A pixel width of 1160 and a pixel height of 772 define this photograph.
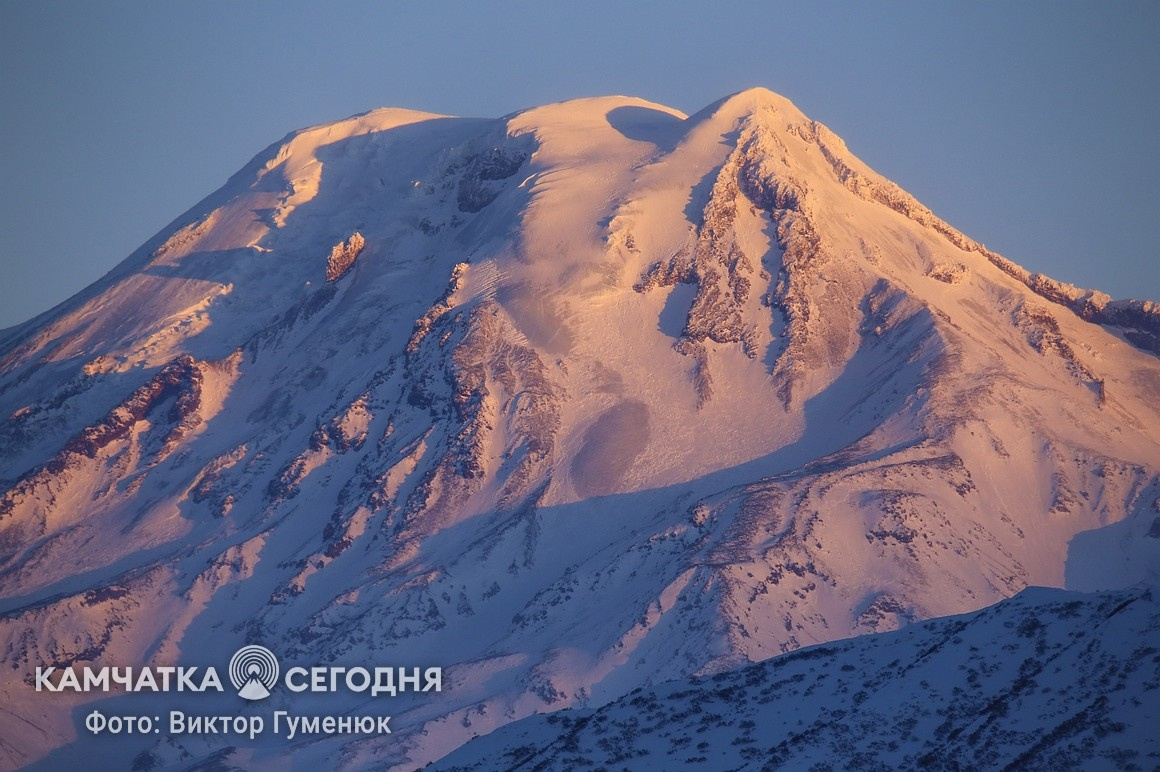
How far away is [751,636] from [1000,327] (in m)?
63.6

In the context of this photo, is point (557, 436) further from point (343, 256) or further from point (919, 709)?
point (919, 709)

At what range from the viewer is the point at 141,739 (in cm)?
11100

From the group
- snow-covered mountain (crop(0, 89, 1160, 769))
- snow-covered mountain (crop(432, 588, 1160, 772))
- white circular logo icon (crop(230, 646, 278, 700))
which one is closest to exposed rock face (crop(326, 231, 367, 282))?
snow-covered mountain (crop(0, 89, 1160, 769))

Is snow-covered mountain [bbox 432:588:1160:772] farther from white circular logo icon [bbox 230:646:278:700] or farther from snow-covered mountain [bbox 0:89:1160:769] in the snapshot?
white circular logo icon [bbox 230:646:278:700]

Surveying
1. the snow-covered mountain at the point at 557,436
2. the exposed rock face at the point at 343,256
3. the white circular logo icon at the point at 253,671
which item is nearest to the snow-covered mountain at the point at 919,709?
the snow-covered mountain at the point at 557,436

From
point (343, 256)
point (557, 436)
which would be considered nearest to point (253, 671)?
point (557, 436)

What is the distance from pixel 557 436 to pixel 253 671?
35098 millimetres

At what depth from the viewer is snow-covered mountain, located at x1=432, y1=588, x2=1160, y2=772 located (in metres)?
33.7

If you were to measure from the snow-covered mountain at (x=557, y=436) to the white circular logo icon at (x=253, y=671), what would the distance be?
205 centimetres

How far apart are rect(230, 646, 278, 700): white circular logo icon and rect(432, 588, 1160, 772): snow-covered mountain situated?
241 ft

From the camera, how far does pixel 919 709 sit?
123 feet

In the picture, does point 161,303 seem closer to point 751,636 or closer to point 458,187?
point 458,187

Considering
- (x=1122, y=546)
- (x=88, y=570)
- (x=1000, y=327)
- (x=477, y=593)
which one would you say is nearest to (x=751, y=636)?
(x=477, y=593)

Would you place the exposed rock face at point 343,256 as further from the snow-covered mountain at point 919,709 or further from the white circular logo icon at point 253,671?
the snow-covered mountain at point 919,709
